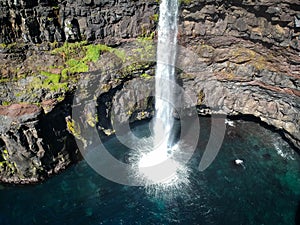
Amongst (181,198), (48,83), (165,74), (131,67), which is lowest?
(181,198)

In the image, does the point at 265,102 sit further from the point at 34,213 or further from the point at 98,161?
the point at 34,213

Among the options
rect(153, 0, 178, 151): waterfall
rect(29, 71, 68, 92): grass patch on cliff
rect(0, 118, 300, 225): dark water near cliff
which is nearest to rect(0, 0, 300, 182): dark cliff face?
rect(29, 71, 68, 92): grass patch on cliff

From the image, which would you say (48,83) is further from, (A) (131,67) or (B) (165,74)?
(B) (165,74)

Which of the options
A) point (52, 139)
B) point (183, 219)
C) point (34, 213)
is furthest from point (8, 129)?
point (183, 219)

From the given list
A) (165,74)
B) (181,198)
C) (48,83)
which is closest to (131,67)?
(165,74)

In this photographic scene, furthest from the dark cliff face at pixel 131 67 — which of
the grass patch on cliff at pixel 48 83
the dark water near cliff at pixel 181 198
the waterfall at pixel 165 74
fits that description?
the dark water near cliff at pixel 181 198

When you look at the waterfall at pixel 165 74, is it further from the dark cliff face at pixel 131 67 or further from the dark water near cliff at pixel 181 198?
the dark water near cliff at pixel 181 198
